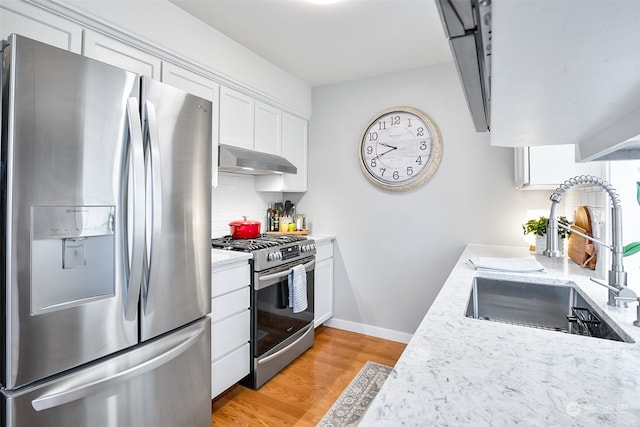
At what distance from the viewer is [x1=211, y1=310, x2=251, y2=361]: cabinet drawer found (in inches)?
77.7

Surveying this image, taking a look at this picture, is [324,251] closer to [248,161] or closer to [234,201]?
[234,201]

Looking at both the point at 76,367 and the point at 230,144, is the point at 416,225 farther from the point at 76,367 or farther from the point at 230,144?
the point at 76,367

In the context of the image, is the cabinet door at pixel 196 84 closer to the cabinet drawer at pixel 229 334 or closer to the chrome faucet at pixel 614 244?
the cabinet drawer at pixel 229 334

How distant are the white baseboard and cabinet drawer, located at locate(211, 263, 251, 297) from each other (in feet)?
4.82

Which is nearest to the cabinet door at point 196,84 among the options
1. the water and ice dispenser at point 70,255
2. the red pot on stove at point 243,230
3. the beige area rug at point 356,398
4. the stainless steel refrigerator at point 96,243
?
the red pot on stove at point 243,230

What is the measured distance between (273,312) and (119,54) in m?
1.86

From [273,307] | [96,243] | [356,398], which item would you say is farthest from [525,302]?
[96,243]

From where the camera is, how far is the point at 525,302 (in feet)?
5.00

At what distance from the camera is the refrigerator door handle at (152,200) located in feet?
4.52

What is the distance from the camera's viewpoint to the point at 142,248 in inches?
52.3

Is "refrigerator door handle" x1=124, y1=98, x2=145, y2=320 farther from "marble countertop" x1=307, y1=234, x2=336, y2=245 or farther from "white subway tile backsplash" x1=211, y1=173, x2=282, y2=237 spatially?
"marble countertop" x1=307, y1=234, x2=336, y2=245

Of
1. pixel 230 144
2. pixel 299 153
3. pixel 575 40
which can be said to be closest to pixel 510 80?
pixel 575 40

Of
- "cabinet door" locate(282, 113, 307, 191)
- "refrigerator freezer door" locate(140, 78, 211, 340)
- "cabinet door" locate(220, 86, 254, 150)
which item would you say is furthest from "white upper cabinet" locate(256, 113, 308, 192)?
"refrigerator freezer door" locate(140, 78, 211, 340)

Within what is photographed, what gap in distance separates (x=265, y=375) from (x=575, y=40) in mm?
2457
